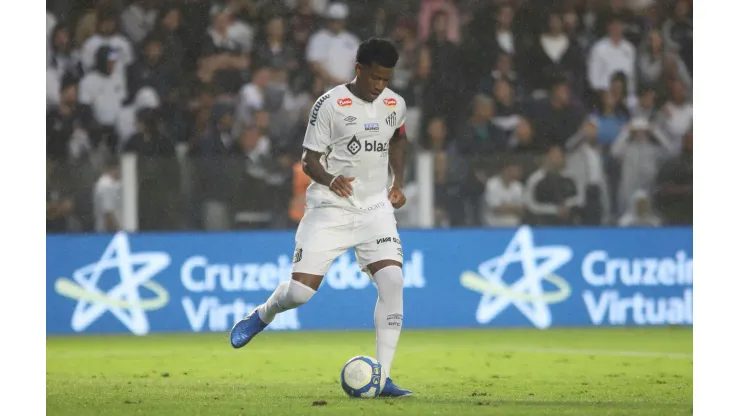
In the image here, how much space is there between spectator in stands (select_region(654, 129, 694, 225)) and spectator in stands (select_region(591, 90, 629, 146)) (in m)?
0.66

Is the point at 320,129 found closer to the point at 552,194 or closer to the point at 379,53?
the point at 379,53

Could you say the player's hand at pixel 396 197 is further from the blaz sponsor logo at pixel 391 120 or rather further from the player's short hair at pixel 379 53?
the player's short hair at pixel 379 53

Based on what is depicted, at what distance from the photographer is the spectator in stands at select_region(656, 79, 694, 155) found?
47.3ft

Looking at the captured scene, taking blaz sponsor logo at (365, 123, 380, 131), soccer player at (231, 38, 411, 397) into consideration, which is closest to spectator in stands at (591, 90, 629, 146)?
soccer player at (231, 38, 411, 397)

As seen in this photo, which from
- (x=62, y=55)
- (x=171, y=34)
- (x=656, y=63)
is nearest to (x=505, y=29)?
(x=656, y=63)

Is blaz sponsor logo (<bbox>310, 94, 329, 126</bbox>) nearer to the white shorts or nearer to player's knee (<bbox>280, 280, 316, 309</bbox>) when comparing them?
the white shorts

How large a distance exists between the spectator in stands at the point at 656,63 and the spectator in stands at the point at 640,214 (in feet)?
4.94

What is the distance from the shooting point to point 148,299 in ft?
44.0

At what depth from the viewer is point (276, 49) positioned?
14.8 metres

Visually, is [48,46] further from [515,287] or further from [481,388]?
[481,388]

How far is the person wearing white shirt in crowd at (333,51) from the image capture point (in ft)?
47.9

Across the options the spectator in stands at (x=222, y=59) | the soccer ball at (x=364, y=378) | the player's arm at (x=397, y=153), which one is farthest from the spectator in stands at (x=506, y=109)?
the soccer ball at (x=364, y=378)

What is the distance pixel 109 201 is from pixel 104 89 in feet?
4.53
